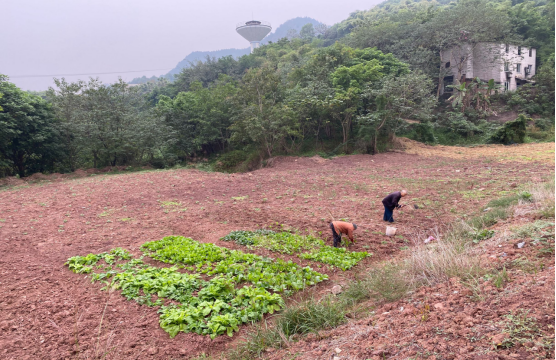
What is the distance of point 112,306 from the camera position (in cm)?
428

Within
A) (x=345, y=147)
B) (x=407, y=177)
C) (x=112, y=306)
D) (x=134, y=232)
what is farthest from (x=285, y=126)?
(x=112, y=306)

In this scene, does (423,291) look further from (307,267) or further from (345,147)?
(345,147)

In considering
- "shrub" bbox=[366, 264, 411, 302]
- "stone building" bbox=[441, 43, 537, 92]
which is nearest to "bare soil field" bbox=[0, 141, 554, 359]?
"shrub" bbox=[366, 264, 411, 302]

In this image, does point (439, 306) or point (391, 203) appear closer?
point (439, 306)

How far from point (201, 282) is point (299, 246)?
2.37m

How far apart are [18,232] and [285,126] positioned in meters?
16.0

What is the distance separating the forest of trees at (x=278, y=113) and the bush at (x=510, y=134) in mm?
5416

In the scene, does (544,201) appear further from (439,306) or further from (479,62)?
(479,62)

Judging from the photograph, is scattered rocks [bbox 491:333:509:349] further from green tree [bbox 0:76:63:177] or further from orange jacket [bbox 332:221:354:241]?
green tree [bbox 0:76:63:177]

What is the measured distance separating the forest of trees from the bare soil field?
13.5 feet

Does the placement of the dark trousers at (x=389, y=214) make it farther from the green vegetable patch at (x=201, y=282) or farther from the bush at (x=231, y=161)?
the bush at (x=231, y=161)

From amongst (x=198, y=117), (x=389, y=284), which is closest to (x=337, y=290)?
(x=389, y=284)

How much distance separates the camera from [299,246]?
6.43 m

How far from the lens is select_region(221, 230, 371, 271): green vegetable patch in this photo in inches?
229
